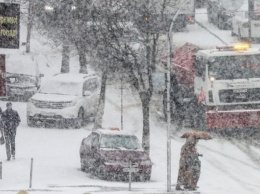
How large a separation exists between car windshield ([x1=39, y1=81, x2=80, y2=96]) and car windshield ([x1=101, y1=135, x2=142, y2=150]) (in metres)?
7.52

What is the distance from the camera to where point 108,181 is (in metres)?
Result: 26.2

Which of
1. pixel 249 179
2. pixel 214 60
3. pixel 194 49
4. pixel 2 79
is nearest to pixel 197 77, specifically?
pixel 214 60

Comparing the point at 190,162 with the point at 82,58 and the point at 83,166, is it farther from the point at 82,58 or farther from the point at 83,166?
the point at 82,58

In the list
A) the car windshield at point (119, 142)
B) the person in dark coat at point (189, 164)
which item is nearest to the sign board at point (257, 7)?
the car windshield at point (119, 142)

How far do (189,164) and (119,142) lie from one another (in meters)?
5.01

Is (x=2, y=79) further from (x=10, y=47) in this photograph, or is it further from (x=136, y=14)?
(x=136, y=14)

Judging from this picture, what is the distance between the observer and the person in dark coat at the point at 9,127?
27.6 meters

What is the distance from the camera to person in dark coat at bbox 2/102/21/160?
2758 centimetres

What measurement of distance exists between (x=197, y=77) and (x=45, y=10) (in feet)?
33.9

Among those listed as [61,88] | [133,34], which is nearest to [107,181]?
[133,34]

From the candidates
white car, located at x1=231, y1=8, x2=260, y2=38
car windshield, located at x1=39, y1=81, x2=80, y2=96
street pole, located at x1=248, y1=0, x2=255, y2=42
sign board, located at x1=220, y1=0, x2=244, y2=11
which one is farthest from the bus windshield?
sign board, located at x1=220, y1=0, x2=244, y2=11

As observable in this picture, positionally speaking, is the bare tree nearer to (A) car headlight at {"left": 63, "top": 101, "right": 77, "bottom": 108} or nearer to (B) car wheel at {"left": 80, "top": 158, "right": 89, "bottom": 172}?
(B) car wheel at {"left": 80, "top": 158, "right": 89, "bottom": 172}

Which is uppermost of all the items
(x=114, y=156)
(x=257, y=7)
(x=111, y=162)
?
(x=257, y=7)

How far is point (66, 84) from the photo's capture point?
35625 millimetres
